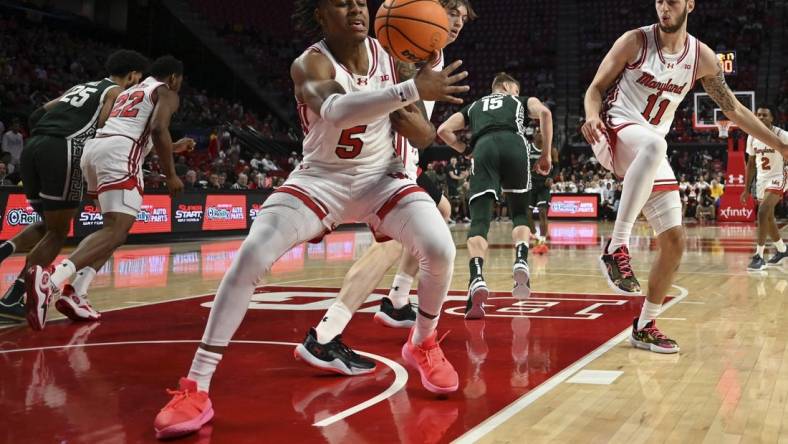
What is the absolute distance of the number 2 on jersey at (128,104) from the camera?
567 centimetres

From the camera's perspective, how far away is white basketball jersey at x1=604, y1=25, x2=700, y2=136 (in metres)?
4.52

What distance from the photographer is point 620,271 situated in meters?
4.49

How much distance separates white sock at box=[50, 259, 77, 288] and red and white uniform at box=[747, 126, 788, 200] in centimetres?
839

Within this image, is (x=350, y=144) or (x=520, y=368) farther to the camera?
(x=520, y=368)

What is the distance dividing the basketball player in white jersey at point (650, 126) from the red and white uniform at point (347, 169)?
1.46 metres

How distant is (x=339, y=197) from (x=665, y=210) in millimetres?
2056

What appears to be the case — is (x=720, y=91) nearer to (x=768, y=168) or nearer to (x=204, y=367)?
→ (x=204, y=367)

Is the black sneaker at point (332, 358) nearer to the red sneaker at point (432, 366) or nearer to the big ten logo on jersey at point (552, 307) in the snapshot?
the red sneaker at point (432, 366)

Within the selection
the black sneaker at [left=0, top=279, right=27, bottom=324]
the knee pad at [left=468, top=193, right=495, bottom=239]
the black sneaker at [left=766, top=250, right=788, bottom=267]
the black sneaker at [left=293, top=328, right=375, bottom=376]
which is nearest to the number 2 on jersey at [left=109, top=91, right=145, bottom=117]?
the black sneaker at [left=0, top=279, right=27, bottom=324]

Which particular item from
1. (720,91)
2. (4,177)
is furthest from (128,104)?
(4,177)

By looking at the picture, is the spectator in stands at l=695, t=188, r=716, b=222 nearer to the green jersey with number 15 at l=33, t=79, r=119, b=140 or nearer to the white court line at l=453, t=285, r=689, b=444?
the white court line at l=453, t=285, r=689, b=444

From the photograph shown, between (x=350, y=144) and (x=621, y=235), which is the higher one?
(x=350, y=144)

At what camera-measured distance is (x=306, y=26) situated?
359 centimetres

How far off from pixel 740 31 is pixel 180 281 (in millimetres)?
30284
